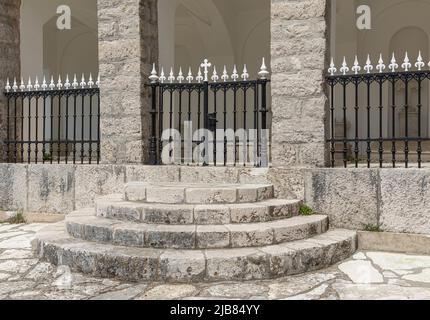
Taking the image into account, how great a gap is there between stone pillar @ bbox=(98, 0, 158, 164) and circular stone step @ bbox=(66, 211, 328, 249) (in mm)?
1899

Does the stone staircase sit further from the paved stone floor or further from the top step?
the paved stone floor

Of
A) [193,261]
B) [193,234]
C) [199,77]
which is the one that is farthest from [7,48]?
[193,261]

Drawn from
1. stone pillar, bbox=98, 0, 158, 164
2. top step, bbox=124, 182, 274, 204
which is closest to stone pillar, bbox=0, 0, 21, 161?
stone pillar, bbox=98, 0, 158, 164

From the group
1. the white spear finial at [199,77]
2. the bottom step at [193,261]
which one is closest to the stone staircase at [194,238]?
the bottom step at [193,261]

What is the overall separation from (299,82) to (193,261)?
9.43 feet

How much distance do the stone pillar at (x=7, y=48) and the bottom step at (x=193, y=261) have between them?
378 cm

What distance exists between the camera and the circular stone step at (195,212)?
4.50 m

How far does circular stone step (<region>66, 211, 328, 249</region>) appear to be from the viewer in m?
4.18

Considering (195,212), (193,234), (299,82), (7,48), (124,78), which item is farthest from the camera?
(7,48)

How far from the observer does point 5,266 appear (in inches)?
172

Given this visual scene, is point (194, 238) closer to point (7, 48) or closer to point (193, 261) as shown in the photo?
point (193, 261)

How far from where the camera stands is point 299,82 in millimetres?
5441

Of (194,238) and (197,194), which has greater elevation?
(197,194)

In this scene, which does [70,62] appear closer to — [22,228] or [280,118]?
[22,228]
